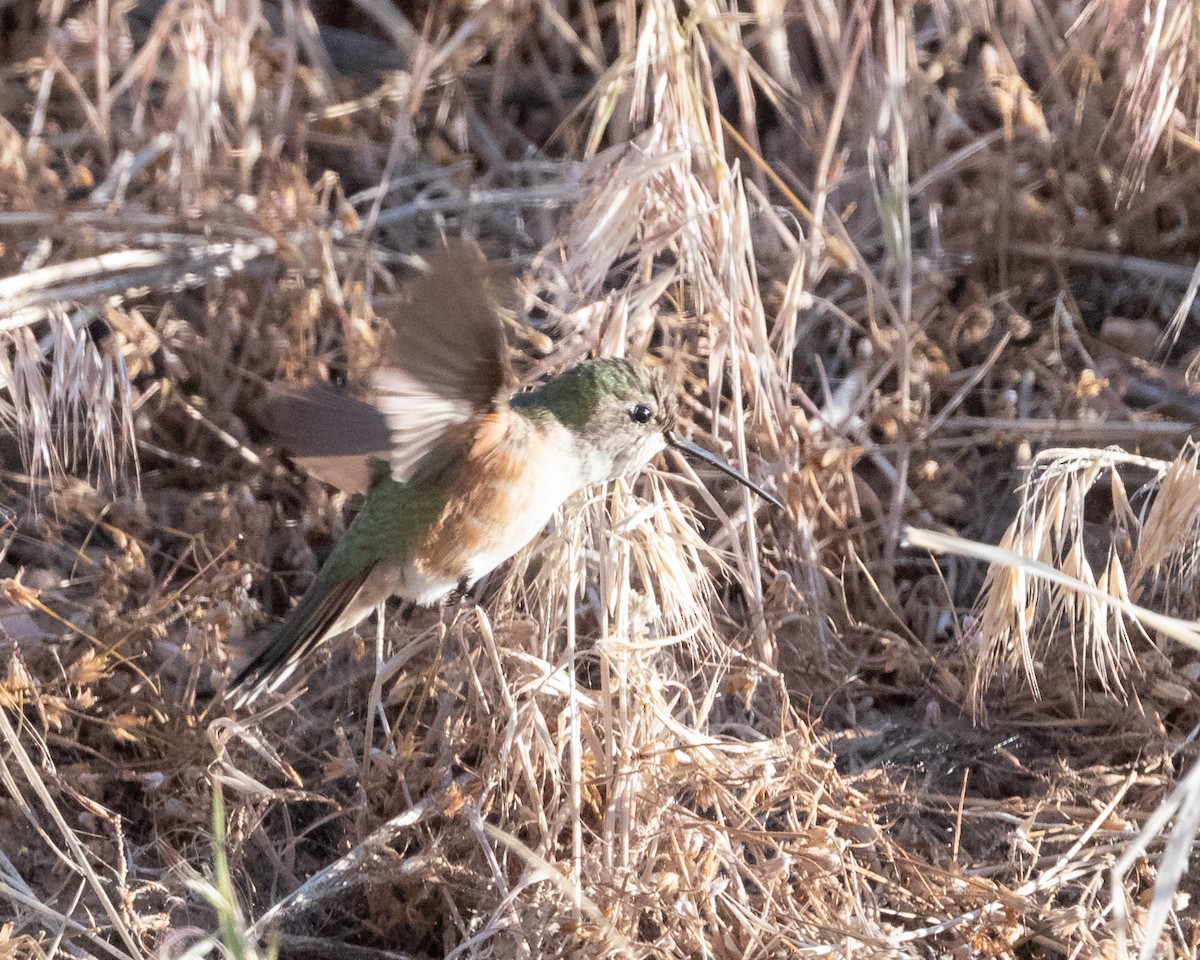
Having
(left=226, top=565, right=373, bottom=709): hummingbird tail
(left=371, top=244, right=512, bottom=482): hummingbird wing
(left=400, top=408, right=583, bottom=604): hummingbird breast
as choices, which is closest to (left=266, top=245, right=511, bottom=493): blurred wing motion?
(left=371, top=244, right=512, bottom=482): hummingbird wing

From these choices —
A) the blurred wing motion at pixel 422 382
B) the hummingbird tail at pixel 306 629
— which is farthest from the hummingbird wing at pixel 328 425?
the hummingbird tail at pixel 306 629

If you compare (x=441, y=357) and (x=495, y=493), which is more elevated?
(x=441, y=357)

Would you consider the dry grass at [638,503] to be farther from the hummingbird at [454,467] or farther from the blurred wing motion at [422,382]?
the blurred wing motion at [422,382]

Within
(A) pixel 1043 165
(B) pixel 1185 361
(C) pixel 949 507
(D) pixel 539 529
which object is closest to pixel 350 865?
(D) pixel 539 529

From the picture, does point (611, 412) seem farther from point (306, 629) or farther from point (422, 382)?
point (306, 629)

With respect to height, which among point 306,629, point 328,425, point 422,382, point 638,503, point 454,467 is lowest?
point 306,629

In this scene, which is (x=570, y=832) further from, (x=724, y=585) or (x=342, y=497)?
(x=342, y=497)

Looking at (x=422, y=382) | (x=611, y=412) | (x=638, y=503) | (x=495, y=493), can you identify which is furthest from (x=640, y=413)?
(x=422, y=382)
